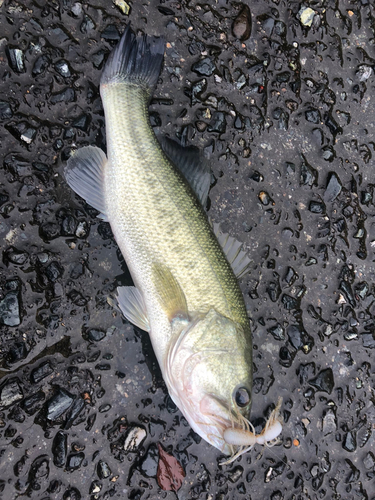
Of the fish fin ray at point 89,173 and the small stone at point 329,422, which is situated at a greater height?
the fish fin ray at point 89,173

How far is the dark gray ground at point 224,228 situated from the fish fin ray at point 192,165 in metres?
0.26

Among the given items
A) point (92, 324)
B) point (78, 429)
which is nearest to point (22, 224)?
point (92, 324)

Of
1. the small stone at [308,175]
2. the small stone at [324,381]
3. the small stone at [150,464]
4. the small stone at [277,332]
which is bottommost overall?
the small stone at [150,464]

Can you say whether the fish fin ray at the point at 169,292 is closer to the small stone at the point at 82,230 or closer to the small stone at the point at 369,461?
the small stone at the point at 82,230

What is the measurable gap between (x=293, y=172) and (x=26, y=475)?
9.88 ft

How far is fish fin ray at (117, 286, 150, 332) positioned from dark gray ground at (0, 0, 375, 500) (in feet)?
0.62

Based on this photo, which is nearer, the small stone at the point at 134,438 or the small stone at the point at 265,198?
the small stone at the point at 134,438

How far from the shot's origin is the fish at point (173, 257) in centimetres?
228

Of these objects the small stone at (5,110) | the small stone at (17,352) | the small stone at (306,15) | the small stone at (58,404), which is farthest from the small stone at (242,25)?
the small stone at (58,404)

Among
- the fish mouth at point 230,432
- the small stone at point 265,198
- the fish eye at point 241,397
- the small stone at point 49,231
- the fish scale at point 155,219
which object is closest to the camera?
the fish mouth at point 230,432

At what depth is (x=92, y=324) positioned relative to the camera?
2646 mm

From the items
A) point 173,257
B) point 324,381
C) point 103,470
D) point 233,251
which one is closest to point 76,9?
point 173,257

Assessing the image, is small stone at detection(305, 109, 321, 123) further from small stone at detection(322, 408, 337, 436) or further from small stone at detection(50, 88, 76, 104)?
small stone at detection(322, 408, 337, 436)

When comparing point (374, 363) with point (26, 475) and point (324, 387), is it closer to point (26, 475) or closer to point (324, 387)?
point (324, 387)
